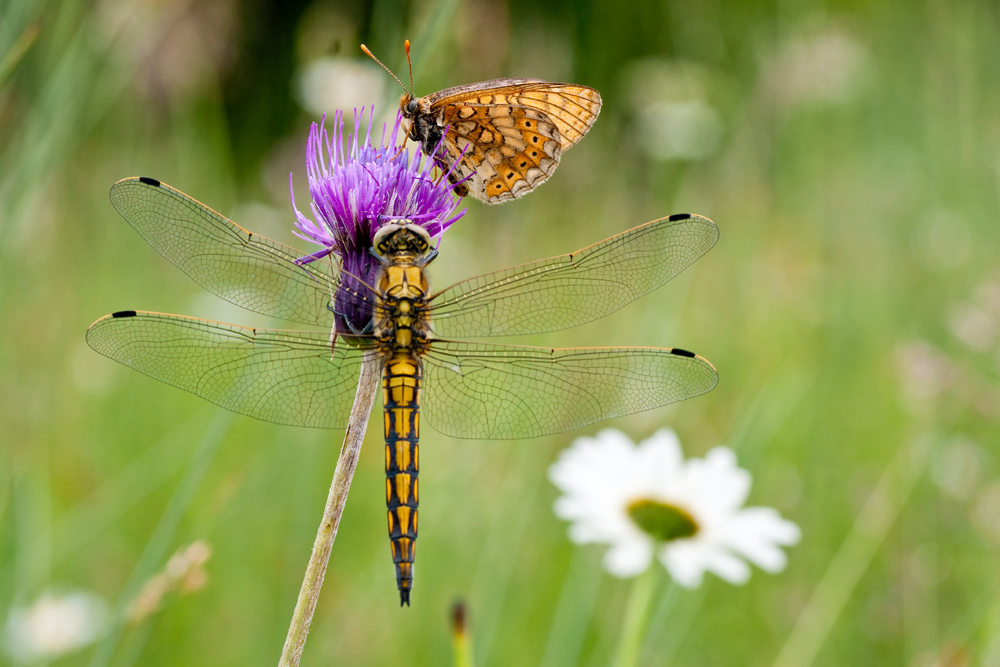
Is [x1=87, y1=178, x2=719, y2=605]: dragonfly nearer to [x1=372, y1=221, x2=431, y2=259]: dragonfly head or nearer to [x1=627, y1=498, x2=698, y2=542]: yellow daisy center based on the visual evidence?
[x1=372, y1=221, x2=431, y2=259]: dragonfly head

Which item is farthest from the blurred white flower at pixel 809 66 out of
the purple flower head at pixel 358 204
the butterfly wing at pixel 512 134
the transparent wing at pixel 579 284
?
the purple flower head at pixel 358 204

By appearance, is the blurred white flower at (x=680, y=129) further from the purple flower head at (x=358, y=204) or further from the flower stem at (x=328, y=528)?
the flower stem at (x=328, y=528)

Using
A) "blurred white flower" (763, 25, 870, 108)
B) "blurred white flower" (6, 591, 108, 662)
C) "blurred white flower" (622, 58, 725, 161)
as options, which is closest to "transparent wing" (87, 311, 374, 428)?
"blurred white flower" (6, 591, 108, 662)

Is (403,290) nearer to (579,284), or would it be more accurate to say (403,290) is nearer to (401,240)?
Answer: (401,240)

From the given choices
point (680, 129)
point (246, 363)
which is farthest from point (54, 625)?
point (680, 129)

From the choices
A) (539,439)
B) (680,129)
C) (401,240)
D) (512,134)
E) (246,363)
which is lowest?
(246,363)
